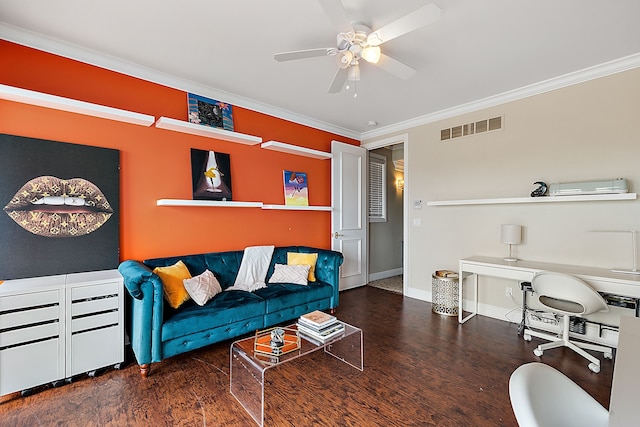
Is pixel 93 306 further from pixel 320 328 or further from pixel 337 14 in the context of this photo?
pixel 337 14

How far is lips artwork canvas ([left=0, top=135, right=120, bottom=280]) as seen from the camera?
2312 mm

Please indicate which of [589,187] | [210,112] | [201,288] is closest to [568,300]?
[589,187]

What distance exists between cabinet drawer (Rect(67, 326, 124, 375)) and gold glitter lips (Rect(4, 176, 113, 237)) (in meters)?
0.90

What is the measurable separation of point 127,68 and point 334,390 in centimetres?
343

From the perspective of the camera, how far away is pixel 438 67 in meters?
2.86

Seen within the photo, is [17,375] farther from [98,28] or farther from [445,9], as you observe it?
[445,9]

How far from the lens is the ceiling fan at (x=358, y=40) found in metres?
1.76

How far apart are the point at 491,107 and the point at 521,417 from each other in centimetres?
379

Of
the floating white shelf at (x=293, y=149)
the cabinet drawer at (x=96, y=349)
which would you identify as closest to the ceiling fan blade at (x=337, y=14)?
the floating white shelf at (x=293, y=149)

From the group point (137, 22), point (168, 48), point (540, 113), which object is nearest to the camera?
point (137, 22)

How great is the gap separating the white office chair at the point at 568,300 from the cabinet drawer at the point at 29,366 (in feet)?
12.9

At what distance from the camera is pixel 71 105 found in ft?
7.93

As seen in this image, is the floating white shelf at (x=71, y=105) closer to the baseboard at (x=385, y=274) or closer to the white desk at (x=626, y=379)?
the white desk at (x=626, y=379)

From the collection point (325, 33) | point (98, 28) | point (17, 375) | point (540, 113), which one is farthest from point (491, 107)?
point (17, 375)
